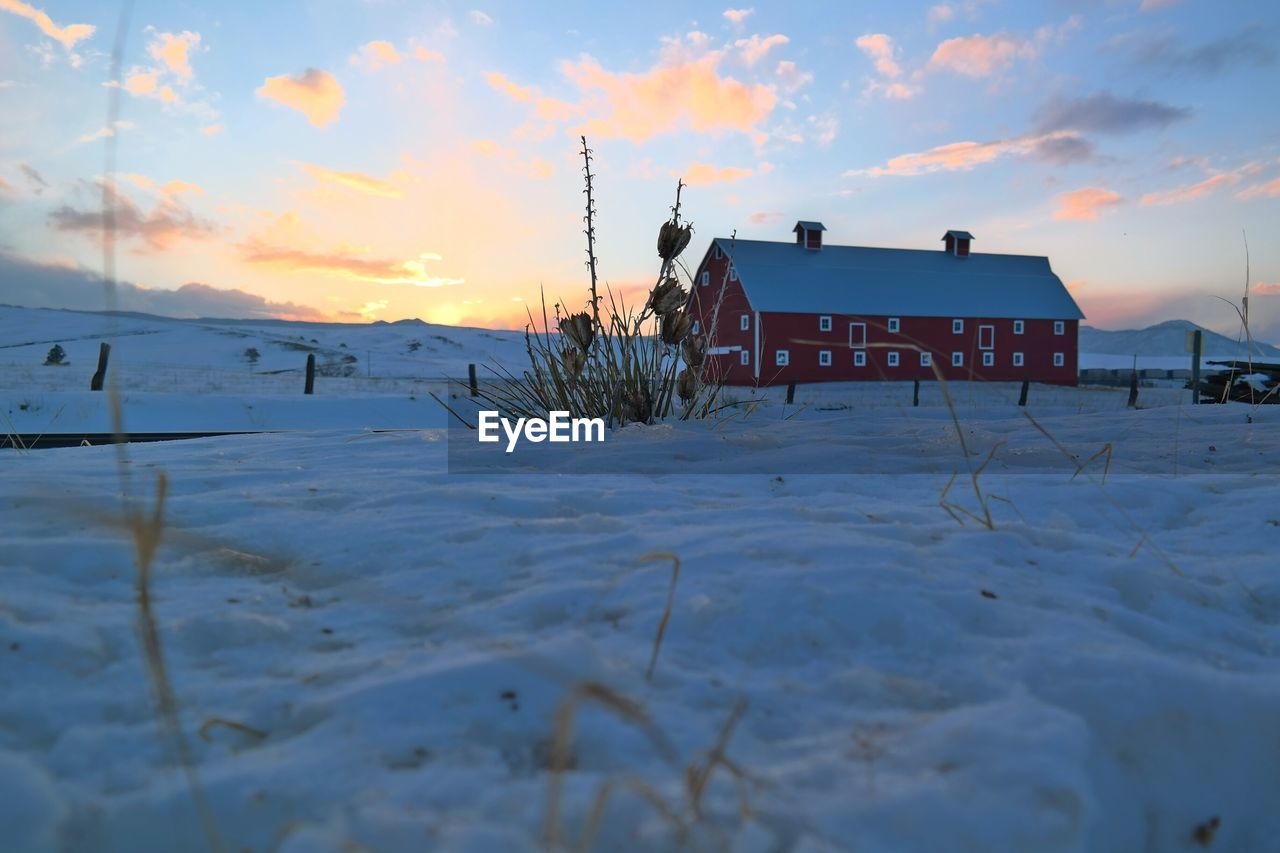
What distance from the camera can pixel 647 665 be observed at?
1022 millimetres

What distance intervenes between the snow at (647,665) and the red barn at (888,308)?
24.3 metres

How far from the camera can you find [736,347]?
27422 mm

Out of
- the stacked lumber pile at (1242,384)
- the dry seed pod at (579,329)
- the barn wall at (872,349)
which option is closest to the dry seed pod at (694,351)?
the dry seed pod at (579,329)

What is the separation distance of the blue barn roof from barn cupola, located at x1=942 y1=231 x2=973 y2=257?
0.40 m

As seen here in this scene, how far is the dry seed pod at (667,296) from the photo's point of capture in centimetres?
391

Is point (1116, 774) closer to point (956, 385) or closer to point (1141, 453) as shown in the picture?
point (1141, 453)

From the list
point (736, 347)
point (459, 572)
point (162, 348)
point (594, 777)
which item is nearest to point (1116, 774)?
point (594, 777)

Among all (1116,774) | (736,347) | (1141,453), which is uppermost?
(736,347)

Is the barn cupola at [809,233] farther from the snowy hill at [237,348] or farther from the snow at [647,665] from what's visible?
the snow at [647,665]

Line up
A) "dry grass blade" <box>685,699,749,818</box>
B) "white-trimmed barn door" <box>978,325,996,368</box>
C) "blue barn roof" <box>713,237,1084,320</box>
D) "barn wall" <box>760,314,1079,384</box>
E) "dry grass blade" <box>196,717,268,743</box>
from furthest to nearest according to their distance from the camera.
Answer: "white-trimmed barn door" <box>978,325,996,368</box>
"blue barn roof" <box>713,237,1084,320</box>
"barn wall" <box>760,314,1079,384</box>
"dry grass blade" <box>196,717,268,743</box>
"dry grass blade" <box>685,699,749,818</box>

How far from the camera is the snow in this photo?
2.43ft

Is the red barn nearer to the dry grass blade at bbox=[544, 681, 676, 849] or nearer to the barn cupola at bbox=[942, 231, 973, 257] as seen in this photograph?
the barn cupola at bbox=[942, 231, 973, 257]

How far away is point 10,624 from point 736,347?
26907mm

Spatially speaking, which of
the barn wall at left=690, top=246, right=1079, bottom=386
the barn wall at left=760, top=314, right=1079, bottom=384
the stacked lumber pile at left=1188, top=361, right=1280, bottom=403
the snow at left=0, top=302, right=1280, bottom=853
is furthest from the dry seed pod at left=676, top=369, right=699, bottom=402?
the barn wall at left=760, top=314, right=1079, bottom=384
